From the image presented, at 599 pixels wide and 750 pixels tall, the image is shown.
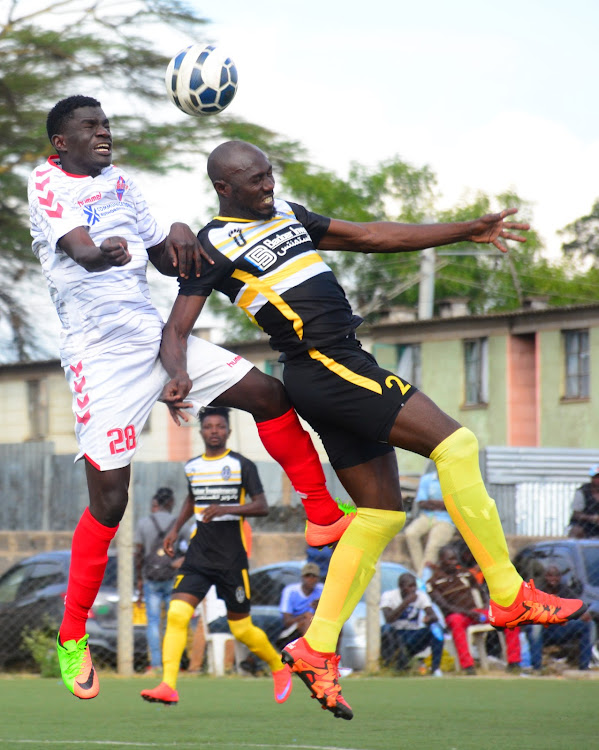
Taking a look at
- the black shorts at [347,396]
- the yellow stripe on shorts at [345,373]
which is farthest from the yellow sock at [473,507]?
the yellow stripe on shorts at [345,373]

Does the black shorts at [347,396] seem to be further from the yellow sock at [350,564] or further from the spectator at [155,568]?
the spectator at [155,568]

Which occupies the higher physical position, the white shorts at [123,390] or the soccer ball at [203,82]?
the soccer ball at [203,82]

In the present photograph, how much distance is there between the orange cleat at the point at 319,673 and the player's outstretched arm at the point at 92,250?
1785mm

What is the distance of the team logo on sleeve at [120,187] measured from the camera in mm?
5578

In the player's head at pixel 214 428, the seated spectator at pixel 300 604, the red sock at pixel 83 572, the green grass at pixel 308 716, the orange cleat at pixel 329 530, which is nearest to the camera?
the red sock at pixel 83 572

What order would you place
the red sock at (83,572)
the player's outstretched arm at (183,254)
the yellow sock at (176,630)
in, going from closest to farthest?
the player's outstretched arm at (183,254) → the red sock at (83,572) → the yellow sock at (176,630)

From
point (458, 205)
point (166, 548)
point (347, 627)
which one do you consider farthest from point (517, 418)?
point (458, 205)

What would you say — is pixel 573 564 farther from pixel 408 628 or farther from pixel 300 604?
pixel 300 604

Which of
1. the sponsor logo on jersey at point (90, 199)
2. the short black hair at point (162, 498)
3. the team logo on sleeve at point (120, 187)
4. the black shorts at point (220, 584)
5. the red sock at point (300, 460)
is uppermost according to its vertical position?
the team logo on sleeve at point (120, 187)

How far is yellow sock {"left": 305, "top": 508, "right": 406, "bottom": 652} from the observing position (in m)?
5.65

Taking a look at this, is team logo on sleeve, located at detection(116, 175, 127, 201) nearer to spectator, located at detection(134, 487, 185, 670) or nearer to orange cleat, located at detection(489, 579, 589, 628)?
orange cleat, located at detection(489, 579, 589, 628)

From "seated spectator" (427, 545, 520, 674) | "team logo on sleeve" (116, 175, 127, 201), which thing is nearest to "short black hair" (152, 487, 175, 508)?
"seated spectator" (427, 545, 520, 674)

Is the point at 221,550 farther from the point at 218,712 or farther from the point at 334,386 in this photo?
the point at 334,386

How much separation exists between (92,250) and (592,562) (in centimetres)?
879
